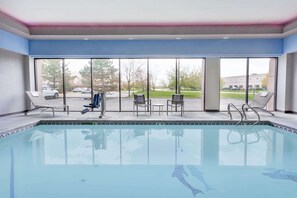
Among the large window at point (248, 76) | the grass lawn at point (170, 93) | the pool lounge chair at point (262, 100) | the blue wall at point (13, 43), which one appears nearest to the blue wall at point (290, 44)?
the large window at point (248, 76)

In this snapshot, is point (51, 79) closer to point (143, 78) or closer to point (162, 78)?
point (143, 78)

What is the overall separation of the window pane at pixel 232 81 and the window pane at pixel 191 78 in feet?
2.87

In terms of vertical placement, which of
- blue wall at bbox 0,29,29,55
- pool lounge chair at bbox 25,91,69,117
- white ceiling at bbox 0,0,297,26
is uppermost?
white ceiling at bbox 0,0,297,26

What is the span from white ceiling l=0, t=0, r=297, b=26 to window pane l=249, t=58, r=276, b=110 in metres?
2.11

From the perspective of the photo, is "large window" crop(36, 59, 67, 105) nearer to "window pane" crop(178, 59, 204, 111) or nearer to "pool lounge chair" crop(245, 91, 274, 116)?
"window pane" crop(178, 59, 204, 111)

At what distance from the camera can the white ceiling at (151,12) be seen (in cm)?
539

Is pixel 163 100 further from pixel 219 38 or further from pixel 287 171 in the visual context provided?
pixel 287 171

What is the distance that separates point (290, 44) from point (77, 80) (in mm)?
8053

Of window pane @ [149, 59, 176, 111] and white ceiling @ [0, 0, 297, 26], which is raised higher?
white ceiling @ [0, 0, 297, 26]

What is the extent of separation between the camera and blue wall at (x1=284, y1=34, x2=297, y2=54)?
7.29 m

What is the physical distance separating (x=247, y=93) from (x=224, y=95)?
90 cm

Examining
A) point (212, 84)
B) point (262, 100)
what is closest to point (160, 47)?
point (212, 84)

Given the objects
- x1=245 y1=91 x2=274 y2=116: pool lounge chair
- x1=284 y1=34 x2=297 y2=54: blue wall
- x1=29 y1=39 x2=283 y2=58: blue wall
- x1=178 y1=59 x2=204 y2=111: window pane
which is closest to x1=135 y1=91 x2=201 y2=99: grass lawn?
x1=178 y1=59 x2=204 y2=111: window pane

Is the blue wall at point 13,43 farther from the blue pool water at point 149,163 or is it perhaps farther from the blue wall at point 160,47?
the blue pool water at point 149,163
